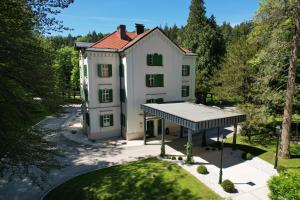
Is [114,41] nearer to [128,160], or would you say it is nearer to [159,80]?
[159,80]

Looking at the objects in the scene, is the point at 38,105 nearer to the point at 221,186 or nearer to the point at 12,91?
the point at 12,91

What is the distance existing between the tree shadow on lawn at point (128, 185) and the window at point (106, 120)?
337 inches

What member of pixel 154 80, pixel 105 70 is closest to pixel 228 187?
pixel 154 80

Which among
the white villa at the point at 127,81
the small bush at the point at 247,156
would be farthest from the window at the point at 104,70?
the small bush at the point at 247,156

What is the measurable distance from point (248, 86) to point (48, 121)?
30.9 meters

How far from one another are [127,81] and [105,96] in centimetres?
338

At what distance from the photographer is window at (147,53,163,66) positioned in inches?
1094

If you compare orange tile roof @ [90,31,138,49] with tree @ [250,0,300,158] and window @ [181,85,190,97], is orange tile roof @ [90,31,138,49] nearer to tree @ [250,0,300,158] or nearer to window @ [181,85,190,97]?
window @ [181,85,190,97]

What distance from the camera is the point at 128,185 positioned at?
56.2ft

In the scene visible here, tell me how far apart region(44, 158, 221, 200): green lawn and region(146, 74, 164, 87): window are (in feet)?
36.6

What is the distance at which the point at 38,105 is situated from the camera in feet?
40.8

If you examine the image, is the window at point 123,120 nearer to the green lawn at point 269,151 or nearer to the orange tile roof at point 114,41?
the orange tile roof at point 114,41

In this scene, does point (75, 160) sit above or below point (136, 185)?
above

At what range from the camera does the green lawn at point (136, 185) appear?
618 inches
